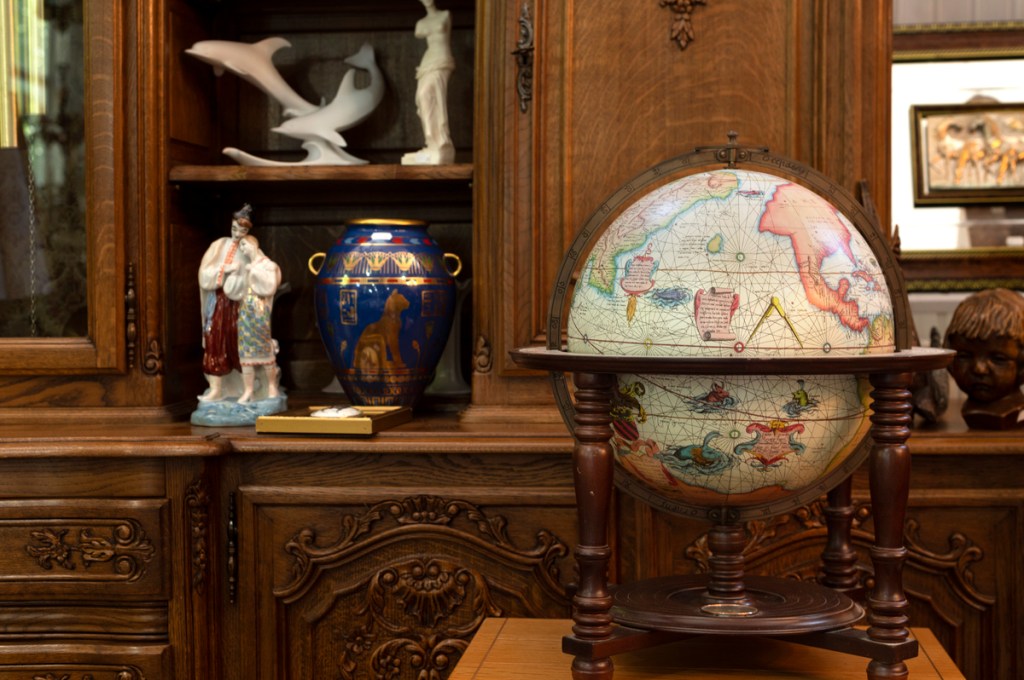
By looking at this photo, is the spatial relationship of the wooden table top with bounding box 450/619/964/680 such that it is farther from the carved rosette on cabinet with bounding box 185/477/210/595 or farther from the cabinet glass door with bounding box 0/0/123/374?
the cabinet glass door with bounding box 0/0/123/374

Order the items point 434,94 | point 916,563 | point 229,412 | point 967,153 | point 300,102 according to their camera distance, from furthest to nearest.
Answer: point 967,153, point 300,102, point 434,94, point 229,412, point 916,563

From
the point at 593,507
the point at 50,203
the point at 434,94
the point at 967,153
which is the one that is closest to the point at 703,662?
the point at 593,507

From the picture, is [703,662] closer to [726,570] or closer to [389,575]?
[726,570]

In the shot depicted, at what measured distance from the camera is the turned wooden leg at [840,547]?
2.13m

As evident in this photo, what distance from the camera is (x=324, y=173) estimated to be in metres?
2.95

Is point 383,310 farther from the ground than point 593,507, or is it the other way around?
point 383,310

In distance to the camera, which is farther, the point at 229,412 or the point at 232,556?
the point at 229,412

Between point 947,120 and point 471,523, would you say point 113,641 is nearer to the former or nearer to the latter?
point 471,523

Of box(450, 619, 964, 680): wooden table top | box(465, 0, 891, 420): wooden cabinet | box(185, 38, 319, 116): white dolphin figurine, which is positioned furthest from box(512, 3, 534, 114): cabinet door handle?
box(450, 619, 964, 680): wooden table top

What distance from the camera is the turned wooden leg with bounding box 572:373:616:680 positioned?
179cm

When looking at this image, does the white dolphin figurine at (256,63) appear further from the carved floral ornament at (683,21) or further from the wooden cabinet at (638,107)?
the carved floral ornament at (683,21)

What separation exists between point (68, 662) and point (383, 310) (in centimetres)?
104

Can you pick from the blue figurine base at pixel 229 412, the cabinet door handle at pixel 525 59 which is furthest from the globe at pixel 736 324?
the blue figurine base at pixel 229 412

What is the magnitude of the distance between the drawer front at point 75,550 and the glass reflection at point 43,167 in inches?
19.0
